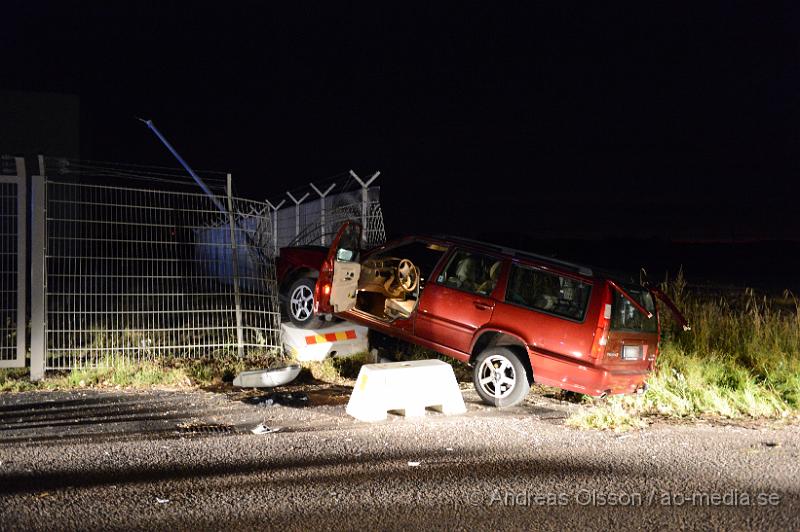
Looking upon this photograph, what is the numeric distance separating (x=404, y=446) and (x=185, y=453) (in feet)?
5.90

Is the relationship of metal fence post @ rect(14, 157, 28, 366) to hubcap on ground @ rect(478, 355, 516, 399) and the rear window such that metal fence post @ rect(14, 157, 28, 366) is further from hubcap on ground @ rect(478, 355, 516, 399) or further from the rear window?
the rear window

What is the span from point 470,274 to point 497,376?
1428 millimetres

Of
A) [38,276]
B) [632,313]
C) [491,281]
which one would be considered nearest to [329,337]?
[491,281]

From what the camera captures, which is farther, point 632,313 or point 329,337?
point 329,337

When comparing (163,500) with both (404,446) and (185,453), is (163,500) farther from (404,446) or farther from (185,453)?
(404,446)

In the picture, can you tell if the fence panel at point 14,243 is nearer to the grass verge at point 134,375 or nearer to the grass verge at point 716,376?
the grass verge at point 134,375

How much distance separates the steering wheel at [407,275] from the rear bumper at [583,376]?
2.94 metres


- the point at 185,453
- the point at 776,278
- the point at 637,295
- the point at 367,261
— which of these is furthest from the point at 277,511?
the point at 776,278

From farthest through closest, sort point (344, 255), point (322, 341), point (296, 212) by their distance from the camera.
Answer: point (296, 212) < point (322, 341) < point (344, 255)

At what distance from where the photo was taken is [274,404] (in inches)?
320

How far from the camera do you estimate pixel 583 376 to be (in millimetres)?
7727

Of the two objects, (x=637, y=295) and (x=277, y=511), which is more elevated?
(x=637, y=295)

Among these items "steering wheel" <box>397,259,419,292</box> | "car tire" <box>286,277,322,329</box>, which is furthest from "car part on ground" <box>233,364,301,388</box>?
"steering wheel" <box>397,259,419,292</box>

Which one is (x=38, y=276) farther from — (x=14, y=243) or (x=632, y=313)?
(x=632, y=313)
